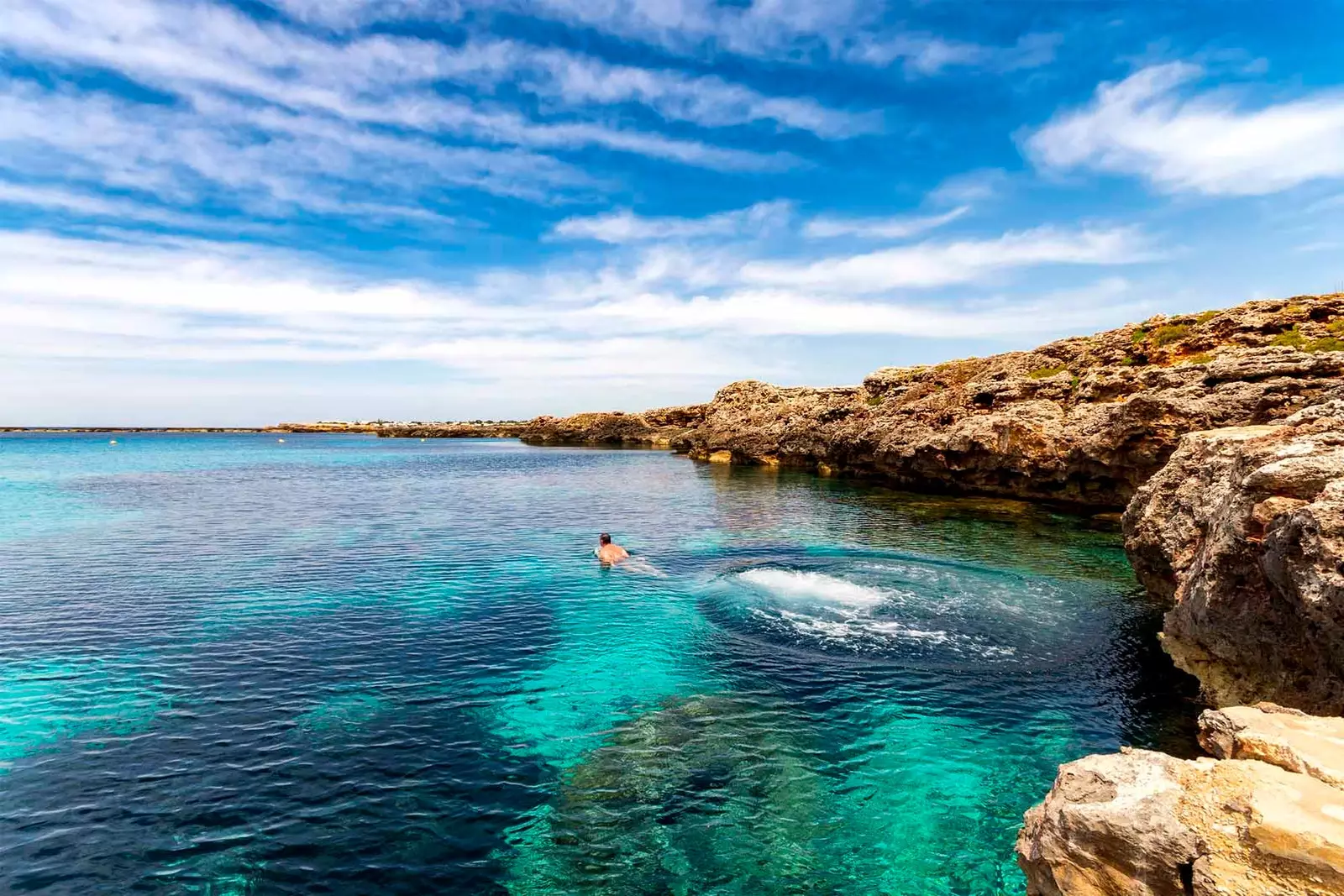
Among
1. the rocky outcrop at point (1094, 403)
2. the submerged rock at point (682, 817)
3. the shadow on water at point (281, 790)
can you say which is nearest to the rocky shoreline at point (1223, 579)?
the rocky outcrop at point (1094, 403)

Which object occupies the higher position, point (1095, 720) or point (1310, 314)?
point (1310, 314)

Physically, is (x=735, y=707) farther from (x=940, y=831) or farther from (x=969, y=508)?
(x=969, y=508)

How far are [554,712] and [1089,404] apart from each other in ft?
162

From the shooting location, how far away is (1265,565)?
44.1ft

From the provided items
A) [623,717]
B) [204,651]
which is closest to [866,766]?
[623,717]

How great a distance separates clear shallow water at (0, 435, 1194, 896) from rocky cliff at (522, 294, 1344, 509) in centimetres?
904

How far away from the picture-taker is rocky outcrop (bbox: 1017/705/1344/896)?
6320mm

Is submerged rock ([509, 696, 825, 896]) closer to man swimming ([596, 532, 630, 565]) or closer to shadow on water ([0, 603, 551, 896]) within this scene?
shadow on water ([0, 603, 551, 896])

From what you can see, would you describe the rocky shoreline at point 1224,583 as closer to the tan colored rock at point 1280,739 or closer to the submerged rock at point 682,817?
the tan colored rock at point 1280,739

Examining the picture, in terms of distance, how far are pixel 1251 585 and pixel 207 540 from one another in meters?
49.8

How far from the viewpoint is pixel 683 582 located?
103 ft

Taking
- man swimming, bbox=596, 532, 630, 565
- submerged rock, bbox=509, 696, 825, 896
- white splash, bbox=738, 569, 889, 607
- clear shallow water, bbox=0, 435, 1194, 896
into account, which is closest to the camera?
submerged rock, bbox=509, 696, 825, 896

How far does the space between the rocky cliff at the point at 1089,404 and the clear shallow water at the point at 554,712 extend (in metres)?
9.04

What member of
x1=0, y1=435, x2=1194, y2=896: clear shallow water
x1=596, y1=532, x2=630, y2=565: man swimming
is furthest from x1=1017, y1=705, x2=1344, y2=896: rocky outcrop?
x1=596, y1=532, x2=630, y2=565: man swimming
